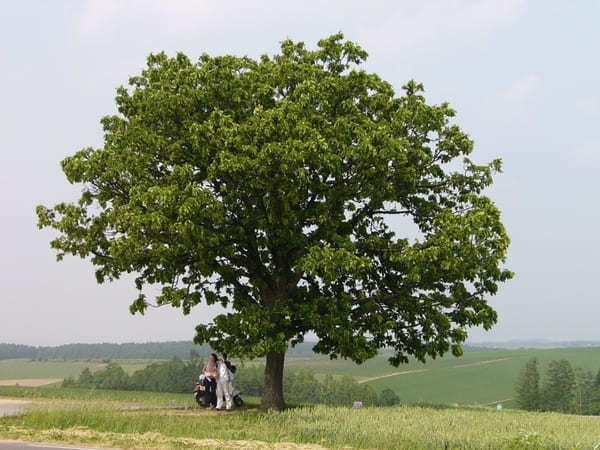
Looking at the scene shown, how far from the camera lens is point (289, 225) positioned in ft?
74.9

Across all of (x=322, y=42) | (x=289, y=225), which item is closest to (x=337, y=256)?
(x=289, y=225)

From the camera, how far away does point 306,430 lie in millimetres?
16656

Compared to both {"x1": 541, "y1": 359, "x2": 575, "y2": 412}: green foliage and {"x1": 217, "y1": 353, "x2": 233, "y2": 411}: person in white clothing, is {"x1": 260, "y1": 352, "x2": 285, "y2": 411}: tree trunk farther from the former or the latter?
{"x1": 541, "y1": 359, "x2": 575, "y2": 412}: green foliage

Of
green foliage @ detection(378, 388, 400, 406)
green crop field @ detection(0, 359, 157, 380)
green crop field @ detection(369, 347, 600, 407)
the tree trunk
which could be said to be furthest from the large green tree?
green crop field @ detection(0, 359, 157, 380)

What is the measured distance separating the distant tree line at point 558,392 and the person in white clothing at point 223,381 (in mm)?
66347

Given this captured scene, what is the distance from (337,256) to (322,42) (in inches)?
426

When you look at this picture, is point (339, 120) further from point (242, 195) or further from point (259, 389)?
point (259, 389)

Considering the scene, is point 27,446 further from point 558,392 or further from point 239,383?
point 558,392

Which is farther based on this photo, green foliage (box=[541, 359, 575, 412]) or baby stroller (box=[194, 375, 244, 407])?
green foliage (box=[541, 359, 575, 412])

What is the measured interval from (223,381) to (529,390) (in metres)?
68.4

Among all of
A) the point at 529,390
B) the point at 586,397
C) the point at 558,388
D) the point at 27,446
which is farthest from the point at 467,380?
the point at 27,446

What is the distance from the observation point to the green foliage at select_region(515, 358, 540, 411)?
8125 centimetres

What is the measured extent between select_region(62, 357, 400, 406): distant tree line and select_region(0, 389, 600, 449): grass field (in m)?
46.0

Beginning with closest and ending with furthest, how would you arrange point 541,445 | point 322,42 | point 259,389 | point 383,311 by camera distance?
point 541,445, point 383,311, point 322,42, point 259,389
